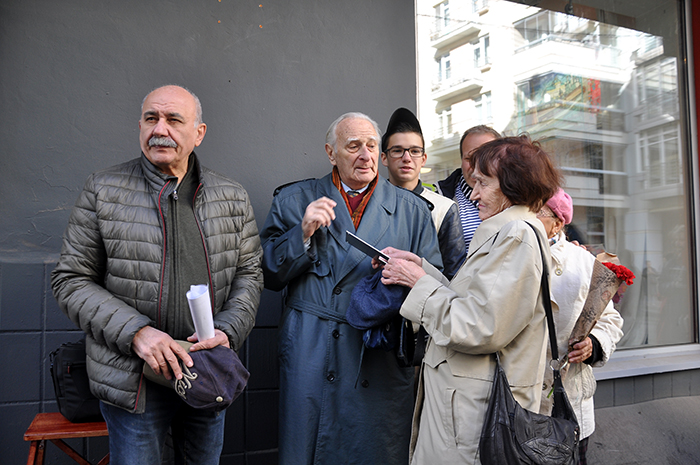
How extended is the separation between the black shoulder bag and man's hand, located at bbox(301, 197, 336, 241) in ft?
3.13

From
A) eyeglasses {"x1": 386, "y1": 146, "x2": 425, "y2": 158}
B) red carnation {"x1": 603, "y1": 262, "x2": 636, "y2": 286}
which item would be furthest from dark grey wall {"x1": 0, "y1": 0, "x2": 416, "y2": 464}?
red carnation {"x1": 603, "y1": 262, "x2": 636, "y2": 286}

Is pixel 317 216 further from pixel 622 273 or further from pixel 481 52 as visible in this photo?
pixel 481 52

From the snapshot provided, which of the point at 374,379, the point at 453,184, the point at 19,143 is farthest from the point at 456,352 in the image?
the point at 19,143

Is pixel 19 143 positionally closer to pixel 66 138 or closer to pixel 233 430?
pixel 66 138

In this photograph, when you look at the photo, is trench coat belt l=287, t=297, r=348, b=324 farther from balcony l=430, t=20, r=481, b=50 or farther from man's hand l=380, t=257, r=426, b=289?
balcony l=430, t=20, r=481, b=50

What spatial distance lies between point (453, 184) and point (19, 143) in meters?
2.42

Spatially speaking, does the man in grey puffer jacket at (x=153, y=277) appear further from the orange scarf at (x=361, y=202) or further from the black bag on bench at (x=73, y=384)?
the orange scarf at (x=361, y=202)

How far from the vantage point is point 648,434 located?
3734mm

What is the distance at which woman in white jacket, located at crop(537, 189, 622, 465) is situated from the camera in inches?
86.0

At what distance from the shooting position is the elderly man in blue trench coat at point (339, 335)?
2.28 meters

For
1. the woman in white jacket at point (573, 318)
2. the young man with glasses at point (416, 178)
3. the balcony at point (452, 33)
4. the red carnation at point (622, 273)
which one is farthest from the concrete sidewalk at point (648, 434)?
the balcony at point (452, 33)

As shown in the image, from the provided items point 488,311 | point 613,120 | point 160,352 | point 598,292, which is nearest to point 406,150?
point 598,292

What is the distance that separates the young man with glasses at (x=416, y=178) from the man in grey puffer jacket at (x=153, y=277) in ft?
3.50

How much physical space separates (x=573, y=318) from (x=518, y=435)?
799mm
